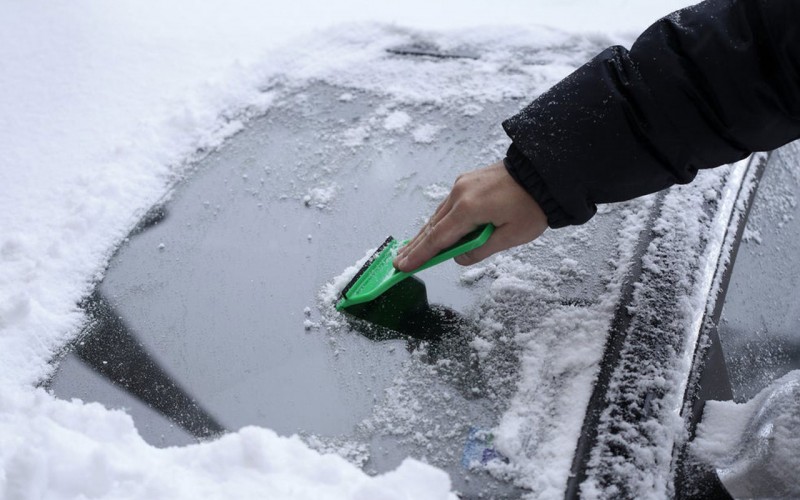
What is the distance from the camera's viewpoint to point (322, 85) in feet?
6.81

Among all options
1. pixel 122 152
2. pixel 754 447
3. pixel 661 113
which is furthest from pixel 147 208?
pixel 754 447

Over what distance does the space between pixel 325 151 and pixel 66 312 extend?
0.69 m

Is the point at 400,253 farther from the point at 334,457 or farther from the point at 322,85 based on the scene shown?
the point at 322,85

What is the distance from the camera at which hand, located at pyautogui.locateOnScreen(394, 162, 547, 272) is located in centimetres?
133

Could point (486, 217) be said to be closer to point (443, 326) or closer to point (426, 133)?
point (443, 326)

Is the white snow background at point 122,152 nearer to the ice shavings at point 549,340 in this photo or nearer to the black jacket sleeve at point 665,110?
the ice shavings at point 549,340

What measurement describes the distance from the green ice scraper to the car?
0.04 m

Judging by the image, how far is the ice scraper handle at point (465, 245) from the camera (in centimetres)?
135

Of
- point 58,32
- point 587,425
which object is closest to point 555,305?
point 587,425

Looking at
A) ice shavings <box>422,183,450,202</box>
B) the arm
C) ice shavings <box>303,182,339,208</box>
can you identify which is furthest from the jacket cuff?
ice shavings <box>303,182,339,208</box>

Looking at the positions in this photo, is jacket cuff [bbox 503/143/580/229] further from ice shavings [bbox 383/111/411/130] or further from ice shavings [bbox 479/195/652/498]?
ice shavings [bbox 383/111/411/130]

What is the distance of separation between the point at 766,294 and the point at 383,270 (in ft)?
2.61

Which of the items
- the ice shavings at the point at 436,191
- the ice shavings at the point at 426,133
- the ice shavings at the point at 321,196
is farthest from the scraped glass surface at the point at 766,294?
the ice shavings at the point at 321,196

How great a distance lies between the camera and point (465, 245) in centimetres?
136
